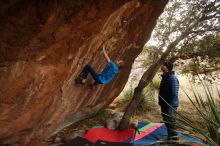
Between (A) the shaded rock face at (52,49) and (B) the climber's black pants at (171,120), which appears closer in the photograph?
(B) the climber's black pants at (171,120)

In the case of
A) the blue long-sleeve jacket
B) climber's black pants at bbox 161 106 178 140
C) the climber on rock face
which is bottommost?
climber's black pants at bbox 161 106 178 140

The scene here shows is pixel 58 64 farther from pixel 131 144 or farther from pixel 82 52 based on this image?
pixel 131 144

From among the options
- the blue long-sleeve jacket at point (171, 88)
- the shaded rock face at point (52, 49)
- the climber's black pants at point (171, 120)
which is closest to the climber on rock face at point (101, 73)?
the shaded rock face at point (52, 49)

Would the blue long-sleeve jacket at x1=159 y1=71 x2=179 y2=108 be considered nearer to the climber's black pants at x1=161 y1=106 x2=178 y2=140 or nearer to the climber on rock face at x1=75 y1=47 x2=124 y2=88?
the climber's black pants at x1=161 y1=106 x2=178 y2=140

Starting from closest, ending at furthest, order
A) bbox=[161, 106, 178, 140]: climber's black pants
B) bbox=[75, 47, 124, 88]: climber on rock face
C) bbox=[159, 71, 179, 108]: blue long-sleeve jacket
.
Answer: bbox=[161, 106, 178, 140]: climber's black pants, bbox=[75, 47, 124, 88]: climber on rock face, bbox=[159, 71, 179, 108]: blue long-sleeve jacket

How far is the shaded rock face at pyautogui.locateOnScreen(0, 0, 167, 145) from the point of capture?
3688mm

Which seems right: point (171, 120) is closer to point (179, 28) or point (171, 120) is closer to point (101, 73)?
point (101, 73)

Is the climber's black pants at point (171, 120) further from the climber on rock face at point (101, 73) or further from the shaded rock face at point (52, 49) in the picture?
the shaded rock face at point (52, 49)

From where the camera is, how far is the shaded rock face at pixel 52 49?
→ 12.1 feet

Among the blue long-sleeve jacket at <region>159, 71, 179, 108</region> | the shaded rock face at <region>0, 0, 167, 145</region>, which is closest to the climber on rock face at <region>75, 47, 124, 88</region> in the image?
the shaded rock face at <region>0, 0, 167, 145</region>

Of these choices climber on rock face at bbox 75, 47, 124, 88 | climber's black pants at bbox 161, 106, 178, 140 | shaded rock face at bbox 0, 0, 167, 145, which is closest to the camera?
climber's black pants at bbox 161, 106, 178, 140

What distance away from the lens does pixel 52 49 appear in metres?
4.42

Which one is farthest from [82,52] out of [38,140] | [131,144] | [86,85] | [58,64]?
[131,144]

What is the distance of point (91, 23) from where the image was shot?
14.7ft
